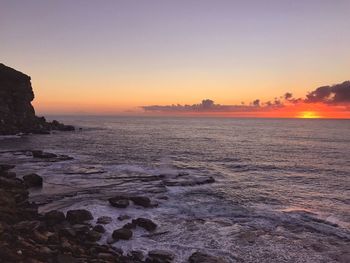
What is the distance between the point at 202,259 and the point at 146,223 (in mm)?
5436

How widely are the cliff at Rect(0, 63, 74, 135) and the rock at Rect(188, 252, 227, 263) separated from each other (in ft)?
270

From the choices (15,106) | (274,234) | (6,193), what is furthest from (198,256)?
(15,106)

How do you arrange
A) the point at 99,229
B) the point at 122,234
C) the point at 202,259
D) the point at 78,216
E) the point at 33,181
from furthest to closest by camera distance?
the point at 33,181, the point at 78,216, the point at 99,229, the point at 122,234, the point at 202,259

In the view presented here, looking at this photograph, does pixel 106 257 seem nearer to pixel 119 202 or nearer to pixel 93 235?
pixel 93 235

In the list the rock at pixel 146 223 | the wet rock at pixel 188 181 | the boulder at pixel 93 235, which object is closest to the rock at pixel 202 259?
the rock at pixel 146 223

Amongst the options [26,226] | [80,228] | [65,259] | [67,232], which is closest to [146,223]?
[80,228]

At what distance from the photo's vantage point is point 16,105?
10419 centimetres

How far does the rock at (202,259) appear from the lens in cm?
1827

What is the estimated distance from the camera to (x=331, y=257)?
63.5ft

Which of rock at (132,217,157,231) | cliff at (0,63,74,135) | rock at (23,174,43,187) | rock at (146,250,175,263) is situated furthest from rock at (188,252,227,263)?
cliff at (0,63,74,135)

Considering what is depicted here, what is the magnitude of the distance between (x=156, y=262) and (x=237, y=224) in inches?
330

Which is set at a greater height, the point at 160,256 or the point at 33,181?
the point at 33,181

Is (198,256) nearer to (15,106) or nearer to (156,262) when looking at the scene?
(156,262)

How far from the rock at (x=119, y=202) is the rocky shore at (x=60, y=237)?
0.10 metres
